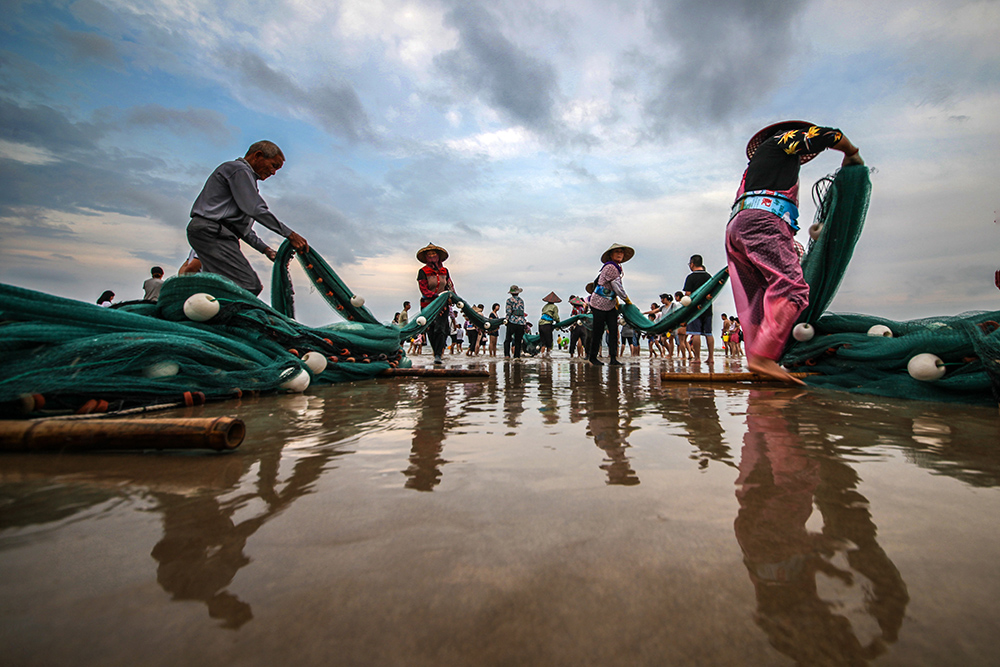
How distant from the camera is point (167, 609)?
2.02 feet

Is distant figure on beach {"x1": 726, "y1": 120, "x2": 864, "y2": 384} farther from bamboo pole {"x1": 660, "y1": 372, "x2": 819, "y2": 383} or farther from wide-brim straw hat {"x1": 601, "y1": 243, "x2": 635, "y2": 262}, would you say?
wide-brim straw hat {"x1": 601, "y1": 243, "x2": 635, "y2": 262}

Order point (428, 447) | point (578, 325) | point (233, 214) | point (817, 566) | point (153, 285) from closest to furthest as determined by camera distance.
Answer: point (817, 566) < point (428, 447) < point (233, 214) < point (153, 285) < point (578, 325)

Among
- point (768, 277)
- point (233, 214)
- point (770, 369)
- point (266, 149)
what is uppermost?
point (266, 149)

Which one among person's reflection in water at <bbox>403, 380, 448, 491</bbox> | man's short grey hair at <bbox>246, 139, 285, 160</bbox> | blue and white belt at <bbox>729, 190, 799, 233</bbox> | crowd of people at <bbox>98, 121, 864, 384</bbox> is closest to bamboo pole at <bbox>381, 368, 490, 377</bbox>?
crowd of people at <bbox>98, 121, 864, 384</bbox>

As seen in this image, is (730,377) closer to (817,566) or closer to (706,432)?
(706,432)

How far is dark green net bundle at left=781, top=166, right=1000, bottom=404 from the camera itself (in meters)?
2.62

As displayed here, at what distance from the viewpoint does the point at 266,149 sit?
155 inches

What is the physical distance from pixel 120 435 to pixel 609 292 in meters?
7.37

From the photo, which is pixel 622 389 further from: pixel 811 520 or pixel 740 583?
pixel 740 583

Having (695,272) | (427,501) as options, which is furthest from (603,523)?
(695,272)

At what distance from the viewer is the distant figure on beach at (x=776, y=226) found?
3.68 metres

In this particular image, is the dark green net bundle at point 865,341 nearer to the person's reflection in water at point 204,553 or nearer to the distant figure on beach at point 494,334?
the person's reflection in water at point 204,553

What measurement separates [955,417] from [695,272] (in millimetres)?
6089

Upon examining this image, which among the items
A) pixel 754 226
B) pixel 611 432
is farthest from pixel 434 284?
pixel 611 432
